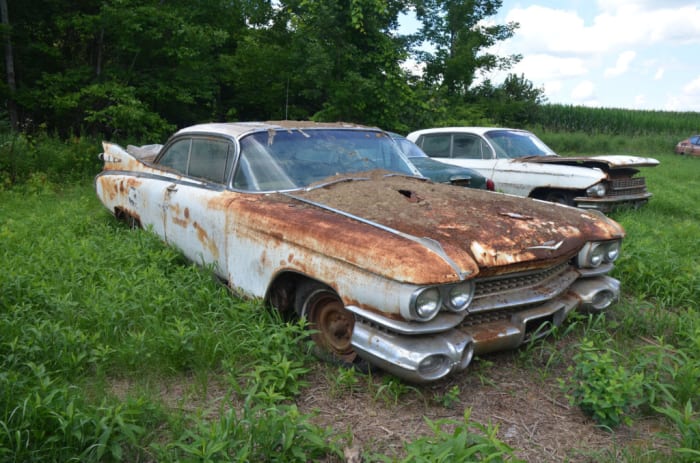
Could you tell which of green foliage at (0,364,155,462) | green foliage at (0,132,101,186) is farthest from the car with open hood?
green foliage at (0,364,155,462)

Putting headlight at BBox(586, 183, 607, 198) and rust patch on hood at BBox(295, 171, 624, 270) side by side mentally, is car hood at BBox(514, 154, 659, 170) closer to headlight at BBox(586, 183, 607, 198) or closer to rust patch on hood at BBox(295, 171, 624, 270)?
headlight at BBox(586, 183, 607, 198)

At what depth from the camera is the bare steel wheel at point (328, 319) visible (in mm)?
3174

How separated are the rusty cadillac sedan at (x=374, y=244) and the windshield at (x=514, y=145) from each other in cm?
448

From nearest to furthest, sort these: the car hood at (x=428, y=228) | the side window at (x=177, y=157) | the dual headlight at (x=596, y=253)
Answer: the car hood at (x=428, y=228)
the dual headlight at (x=596, y=253)
the side window at (x=177, y=157)

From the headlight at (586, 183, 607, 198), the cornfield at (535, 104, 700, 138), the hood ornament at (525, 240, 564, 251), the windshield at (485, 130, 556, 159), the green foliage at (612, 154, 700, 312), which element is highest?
the cornfield at (535, 104, 700, 138)

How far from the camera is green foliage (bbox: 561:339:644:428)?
270 cm

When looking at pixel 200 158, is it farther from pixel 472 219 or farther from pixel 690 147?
pixel 690 147

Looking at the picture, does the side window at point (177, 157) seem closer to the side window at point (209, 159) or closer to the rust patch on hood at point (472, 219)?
the side window at point (209, 159)

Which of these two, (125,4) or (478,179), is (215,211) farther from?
(125,4)

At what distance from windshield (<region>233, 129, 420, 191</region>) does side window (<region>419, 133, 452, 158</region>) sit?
4.84m

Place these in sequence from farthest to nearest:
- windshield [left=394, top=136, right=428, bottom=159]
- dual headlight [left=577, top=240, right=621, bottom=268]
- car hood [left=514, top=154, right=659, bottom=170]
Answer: windshield [left=394, top=136, right=428, bottom=159], car hood [left=514, top=154, right=659, bottom=170], dual headlight [left=577, top=240, right=621, bottom=268]

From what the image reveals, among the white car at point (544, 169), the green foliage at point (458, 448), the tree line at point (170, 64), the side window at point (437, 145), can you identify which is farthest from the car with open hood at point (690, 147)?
the green foliage at point (458, 448)

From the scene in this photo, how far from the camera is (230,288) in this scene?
154 inches

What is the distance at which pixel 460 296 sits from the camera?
111 inches
